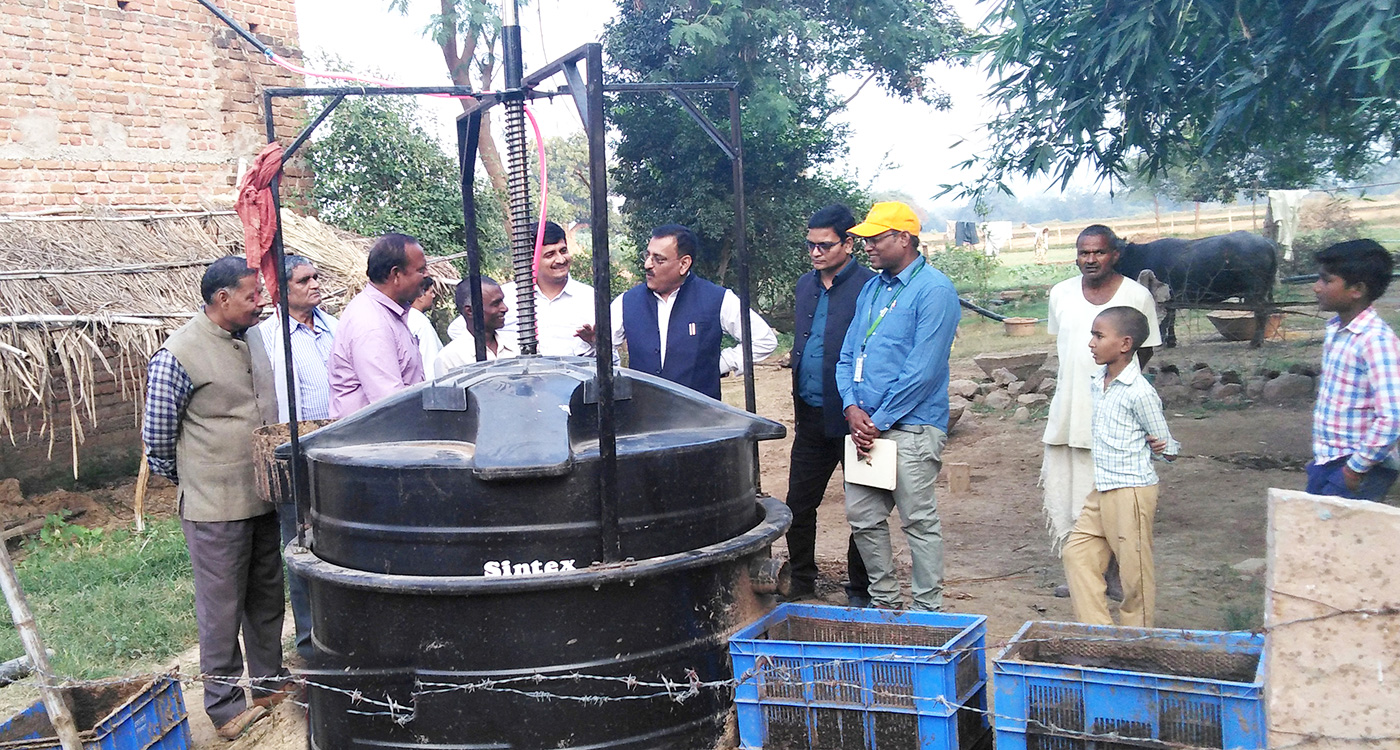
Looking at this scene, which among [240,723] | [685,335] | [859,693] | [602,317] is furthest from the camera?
[685,335]

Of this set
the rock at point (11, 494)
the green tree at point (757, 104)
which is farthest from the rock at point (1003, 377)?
the rock at point (11, 494)

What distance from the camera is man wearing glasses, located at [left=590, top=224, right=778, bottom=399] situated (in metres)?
4.57

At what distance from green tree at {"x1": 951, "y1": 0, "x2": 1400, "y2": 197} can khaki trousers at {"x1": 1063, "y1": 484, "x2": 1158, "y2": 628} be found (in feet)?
6.78

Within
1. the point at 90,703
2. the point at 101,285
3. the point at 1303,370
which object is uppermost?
the point at 101,285

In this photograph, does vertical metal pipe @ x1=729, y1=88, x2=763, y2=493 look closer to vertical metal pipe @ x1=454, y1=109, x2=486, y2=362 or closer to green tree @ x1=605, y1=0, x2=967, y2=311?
vertical metal pipe @ x1=454, y1=109, x2=486, y2=362

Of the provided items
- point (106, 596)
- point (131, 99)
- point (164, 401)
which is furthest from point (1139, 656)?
point (131, 99)

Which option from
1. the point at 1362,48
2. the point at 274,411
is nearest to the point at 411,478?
the point at 274,411

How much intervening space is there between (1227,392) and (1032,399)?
1753 millimetres

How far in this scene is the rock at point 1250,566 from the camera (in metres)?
5.41

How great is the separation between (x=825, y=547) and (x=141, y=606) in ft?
13.7

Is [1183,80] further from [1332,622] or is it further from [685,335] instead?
[1332,622]

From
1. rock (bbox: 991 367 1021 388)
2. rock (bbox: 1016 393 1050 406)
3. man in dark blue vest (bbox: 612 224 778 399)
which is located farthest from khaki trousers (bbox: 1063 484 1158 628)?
rock (bbox: 991 367 1021 388)

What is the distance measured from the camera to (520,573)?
2836 mm

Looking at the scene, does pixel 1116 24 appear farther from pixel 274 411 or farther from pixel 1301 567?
pixel 274 411
